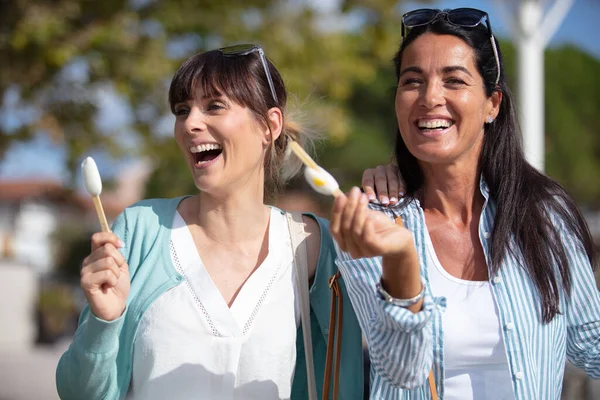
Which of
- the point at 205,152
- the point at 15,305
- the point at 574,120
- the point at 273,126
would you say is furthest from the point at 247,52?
the point at 574,120

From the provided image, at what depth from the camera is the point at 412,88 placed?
8.32 feet

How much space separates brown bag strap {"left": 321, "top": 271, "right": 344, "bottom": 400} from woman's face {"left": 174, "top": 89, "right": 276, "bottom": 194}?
54 centimetres

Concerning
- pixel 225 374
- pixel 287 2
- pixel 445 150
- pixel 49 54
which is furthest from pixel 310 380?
pixel 287 2

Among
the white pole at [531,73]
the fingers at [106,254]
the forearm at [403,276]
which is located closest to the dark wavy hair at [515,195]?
the forearm at [403,276]

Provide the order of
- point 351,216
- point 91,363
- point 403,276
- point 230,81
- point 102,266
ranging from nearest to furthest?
point 351,216 → point 403,276 → point 102,266 → point 91,363 → point 230,81

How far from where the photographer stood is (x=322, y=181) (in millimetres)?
1968

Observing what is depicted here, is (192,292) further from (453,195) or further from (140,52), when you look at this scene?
(140,52)

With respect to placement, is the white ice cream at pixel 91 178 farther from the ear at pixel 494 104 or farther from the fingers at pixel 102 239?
the ear at pixel 494 104

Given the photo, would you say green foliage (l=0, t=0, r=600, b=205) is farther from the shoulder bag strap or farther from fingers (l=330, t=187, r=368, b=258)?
fingers (l=330, t=187, r=368, b=258)

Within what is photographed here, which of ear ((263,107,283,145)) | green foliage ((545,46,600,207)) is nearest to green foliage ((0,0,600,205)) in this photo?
ear ((263,107,283,145))

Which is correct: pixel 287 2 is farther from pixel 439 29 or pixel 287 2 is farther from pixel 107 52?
pixel 439 29

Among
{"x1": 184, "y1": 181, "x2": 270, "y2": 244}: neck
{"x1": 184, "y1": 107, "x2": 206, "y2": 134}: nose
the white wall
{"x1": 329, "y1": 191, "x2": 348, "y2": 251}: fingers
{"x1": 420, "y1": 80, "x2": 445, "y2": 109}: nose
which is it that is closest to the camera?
{"x1": 329, "y1": 191, "x2": 348, "y2": 251}: fingers

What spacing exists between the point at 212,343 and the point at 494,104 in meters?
1.32

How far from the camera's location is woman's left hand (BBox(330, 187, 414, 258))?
1906 millimetres
